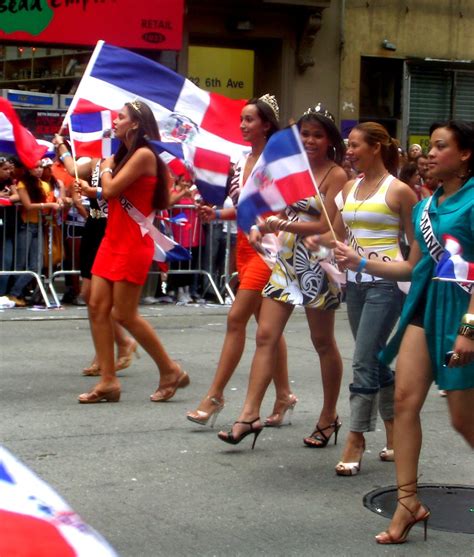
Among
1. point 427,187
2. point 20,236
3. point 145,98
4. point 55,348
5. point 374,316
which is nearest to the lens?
point 374,316

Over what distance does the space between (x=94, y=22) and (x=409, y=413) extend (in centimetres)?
1421

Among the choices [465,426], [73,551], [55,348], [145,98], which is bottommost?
[55,348]

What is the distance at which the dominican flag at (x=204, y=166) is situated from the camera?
850 centimetres

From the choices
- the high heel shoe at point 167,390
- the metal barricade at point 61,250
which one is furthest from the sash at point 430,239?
the metal barricade at point 61,250

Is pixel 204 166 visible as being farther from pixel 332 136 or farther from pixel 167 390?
pixel 332 136

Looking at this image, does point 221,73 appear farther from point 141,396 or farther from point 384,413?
point 384,413

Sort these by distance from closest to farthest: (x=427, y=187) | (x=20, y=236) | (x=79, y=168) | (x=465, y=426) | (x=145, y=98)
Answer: (x=465, y=426) → (x=145, y=98) → (x=79, y=168) → (x=427, y=187) → (x=20, y=236)

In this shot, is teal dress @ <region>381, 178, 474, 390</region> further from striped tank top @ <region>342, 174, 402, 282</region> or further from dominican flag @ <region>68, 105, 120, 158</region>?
dominican flag @ <region>68, 105, 120, 158</region>

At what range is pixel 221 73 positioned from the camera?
2081cm

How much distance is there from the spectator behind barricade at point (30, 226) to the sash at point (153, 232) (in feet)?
17.4

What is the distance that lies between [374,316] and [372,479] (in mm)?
867

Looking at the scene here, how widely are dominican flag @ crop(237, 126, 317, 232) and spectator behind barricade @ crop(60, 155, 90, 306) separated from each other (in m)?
7.73

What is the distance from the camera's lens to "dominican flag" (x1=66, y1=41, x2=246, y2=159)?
29.9ft

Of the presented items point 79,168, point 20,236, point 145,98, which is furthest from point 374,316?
point 20,236
